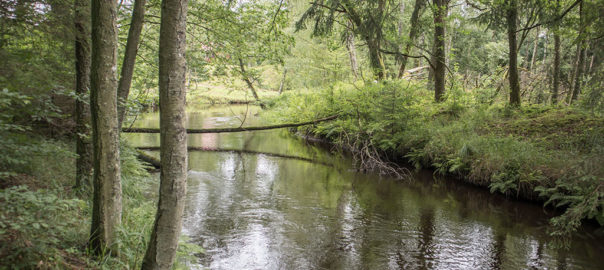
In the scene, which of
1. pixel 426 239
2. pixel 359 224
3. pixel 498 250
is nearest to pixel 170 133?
pixel 359 224

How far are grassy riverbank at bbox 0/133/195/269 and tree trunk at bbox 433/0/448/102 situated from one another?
11.2 metres

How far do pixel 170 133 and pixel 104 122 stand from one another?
36.2 inches

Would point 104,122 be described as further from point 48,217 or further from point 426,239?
point 426,239

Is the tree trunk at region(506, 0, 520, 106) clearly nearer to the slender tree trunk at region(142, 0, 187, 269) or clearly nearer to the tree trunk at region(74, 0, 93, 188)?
the slender tree trunk at region(142, 0, 187, 269)

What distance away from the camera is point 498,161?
907cm

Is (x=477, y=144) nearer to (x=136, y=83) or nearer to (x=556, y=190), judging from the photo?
(x=556, y=190)

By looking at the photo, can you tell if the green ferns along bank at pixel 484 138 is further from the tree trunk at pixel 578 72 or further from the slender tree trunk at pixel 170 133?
the slender tree trunk at pixel 170 133

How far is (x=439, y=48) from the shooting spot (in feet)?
43.4

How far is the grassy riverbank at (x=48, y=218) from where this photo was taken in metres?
2.90

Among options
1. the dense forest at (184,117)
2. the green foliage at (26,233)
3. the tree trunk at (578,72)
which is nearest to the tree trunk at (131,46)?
the dense forest at (184,117)

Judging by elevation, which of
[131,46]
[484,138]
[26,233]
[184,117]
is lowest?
[26,233]

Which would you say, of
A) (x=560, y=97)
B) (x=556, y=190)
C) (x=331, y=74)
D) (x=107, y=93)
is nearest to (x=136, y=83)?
(x=107, y=93)

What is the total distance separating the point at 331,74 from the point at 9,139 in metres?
24.1

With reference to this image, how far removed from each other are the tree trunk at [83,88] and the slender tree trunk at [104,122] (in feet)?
4.38
